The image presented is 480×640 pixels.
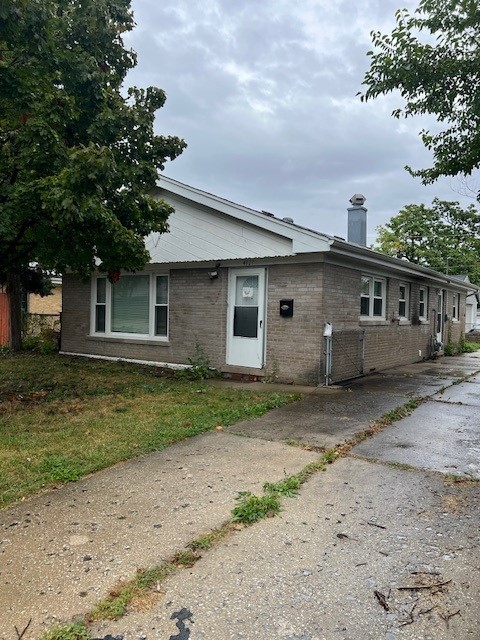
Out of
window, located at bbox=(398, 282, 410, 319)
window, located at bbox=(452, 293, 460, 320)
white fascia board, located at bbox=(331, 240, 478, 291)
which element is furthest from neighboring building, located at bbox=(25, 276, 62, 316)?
window, located at bbox=(452, 293, 460, 320)

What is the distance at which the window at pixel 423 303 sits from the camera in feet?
47.2

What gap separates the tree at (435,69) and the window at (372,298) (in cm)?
379

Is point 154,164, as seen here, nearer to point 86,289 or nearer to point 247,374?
point 247,374

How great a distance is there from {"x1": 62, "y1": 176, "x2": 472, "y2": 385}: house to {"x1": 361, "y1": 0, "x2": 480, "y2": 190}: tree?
99.5 inches

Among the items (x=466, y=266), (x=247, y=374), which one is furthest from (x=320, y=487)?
(x=466, y=266)

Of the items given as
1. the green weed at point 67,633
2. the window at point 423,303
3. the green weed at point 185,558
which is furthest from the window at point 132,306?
the green weed at point 67,633

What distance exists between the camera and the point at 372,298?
11.2 m

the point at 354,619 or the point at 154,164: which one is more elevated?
the point at 154,164

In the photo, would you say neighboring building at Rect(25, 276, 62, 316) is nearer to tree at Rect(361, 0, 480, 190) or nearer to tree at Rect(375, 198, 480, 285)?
tree at Rect(361, 0, 480, 190)

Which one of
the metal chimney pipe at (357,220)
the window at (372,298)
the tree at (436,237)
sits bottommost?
the window at (372,298)

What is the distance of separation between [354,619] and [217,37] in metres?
12.3

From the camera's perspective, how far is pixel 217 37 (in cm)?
1118

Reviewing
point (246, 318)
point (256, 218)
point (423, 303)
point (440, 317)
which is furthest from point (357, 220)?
point (246, 318)

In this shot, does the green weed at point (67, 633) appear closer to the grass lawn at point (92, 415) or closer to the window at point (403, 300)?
the grass lawn at point (92, 415)
